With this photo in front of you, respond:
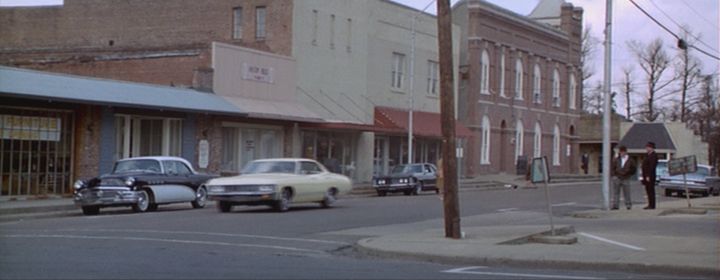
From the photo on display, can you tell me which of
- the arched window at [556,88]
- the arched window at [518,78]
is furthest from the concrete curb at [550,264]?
the arched window at [556,88]

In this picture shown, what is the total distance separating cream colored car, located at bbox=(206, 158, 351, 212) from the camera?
27.1 metres

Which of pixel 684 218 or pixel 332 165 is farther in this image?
pixel 332 165

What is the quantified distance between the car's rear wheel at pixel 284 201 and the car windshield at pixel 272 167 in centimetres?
72

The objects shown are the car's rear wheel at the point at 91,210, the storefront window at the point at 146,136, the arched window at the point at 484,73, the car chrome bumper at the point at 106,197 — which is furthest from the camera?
the arched window at the point at 484,73

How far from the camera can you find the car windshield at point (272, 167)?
2831 centimetres

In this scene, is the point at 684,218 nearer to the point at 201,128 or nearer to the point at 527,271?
the point at 527,271

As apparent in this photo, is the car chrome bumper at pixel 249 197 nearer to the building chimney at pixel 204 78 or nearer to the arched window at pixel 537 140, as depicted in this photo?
the building chimney at pixel 204 78

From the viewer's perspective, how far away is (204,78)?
1582 inches

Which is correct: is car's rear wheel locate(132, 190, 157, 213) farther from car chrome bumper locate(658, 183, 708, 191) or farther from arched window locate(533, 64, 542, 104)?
arched window locate(533, 64, 542, 104)

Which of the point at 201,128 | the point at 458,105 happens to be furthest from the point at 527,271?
the point at 458,105

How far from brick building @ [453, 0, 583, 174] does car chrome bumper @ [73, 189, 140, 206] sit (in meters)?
35.6

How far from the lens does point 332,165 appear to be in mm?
47375

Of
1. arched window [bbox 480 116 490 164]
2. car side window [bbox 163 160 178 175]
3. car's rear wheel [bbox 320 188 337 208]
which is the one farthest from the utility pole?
arched window [bbox 480 116 490 164]

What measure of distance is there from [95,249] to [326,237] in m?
5.34
